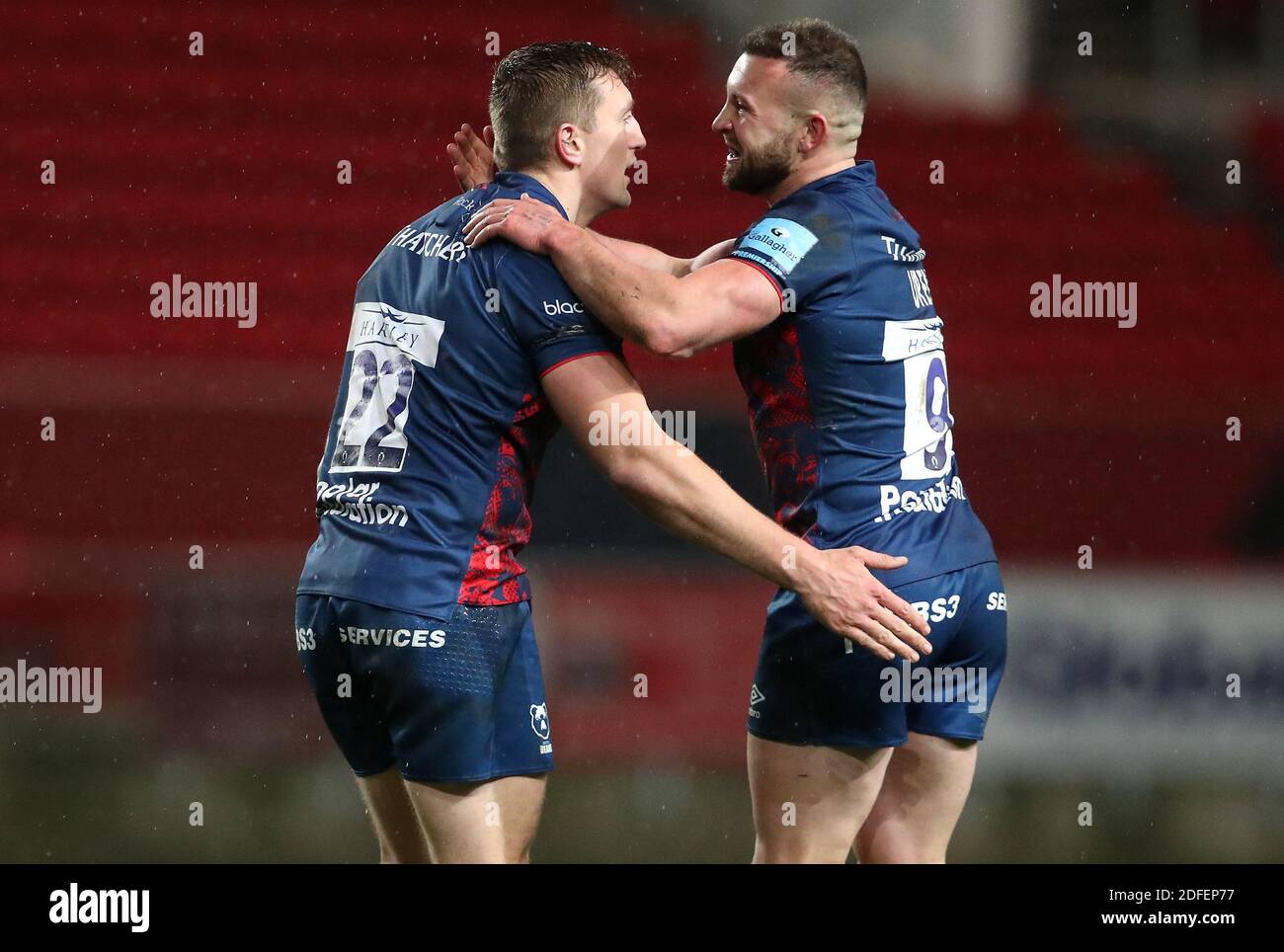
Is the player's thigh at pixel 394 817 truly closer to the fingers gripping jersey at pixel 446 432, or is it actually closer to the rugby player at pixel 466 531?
the rugby player at pixel 466 531

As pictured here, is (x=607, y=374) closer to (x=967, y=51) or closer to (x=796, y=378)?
(x=796, y=378)

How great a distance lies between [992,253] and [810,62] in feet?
18.0

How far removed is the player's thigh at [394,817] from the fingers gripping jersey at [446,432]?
1.35 feet

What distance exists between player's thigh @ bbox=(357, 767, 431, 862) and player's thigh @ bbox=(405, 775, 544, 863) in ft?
0.55

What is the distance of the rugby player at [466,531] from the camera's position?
2617 mm

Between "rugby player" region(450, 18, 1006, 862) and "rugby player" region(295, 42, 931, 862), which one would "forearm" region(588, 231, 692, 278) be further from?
"rugby player" region(295, 42, 931, 862)

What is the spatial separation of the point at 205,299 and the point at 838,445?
17.8ft

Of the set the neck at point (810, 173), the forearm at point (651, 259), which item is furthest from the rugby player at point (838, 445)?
the forearm at point (651, 259)

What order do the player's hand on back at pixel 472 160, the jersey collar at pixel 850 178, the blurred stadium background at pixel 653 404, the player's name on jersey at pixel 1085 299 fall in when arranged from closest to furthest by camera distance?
1. the jersey collar at pixel 850 178
2. the player's hand on back at pixel 472 160
3. the blurred stadium background at pixel 653 404
4. the player's name on jersey at pixel 1085 299

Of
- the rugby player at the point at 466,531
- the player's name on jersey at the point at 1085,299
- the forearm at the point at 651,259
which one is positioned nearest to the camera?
the rugby player at the point at 466,531

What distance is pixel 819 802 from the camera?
2904mm

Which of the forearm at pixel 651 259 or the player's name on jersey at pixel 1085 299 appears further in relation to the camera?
the player's name on jersey at pixel 1085 299

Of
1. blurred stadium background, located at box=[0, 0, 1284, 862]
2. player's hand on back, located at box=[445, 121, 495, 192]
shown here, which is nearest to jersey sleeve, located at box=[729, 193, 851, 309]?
player's hand on back, located at box=[445, 121, 495, 192]
